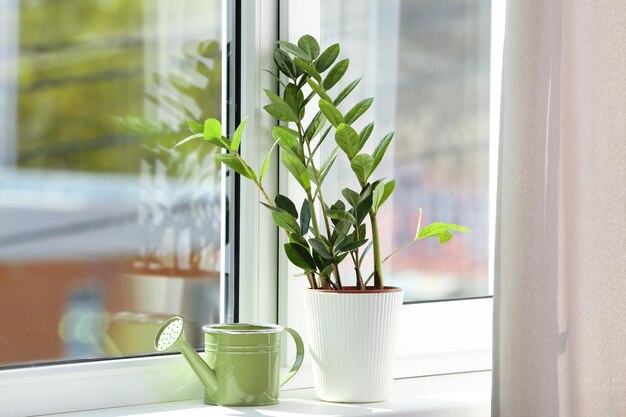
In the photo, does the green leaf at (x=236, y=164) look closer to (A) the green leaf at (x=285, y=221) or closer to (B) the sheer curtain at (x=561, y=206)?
(A) the green leaf at (x=285, y=221)

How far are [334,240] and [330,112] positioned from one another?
0.19m

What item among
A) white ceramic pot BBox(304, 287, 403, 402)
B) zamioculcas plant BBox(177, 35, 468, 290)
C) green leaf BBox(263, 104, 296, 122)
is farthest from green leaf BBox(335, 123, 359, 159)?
white ceramic pot BBox(304, 287, 403, 402)

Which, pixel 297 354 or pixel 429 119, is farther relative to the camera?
pixel 429 119

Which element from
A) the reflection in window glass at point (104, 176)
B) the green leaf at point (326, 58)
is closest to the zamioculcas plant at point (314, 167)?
the green leaf at point (326, 58)

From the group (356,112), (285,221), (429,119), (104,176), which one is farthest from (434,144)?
(104,176)

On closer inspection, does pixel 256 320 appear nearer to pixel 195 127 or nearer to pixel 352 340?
pixel 352 340

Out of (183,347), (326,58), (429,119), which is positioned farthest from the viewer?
(429,119)

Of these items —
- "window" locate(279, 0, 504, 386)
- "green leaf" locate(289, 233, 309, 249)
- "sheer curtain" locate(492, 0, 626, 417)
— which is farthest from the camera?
"window" locate(279, 0, 504, 386)

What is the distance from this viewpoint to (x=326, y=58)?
4.62 ft

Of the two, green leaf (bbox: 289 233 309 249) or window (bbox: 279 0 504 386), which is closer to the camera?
green leaf (bbox: 289 233 309 249)

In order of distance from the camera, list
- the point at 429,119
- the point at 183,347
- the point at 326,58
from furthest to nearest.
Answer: the point at 429,119
the point at 326,58
the point at 183,347

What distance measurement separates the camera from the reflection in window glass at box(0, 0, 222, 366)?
1.32m

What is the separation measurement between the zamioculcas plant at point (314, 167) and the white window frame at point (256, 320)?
0.06 meters

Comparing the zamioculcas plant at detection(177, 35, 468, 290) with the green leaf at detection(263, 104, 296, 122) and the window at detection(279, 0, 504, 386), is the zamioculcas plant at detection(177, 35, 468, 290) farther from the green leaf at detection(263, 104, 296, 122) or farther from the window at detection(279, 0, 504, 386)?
the window at detection(279, 0, 504, 386)
